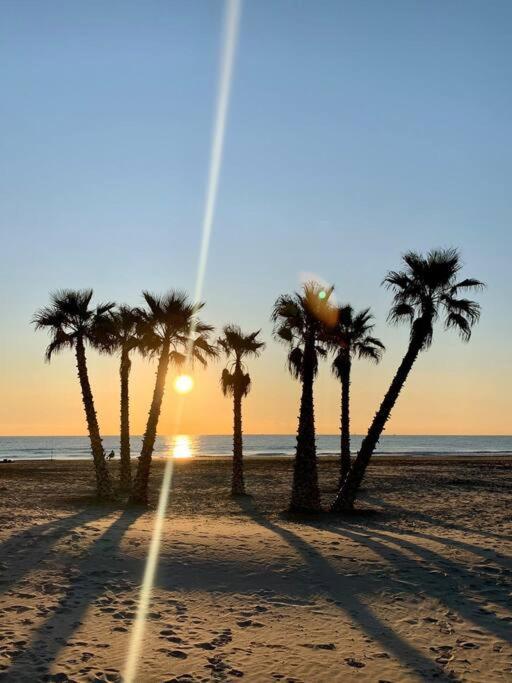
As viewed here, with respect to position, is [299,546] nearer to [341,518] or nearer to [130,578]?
[130,578]

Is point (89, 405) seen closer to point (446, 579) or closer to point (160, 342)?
point (160, 342)

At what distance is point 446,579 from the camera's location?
511 inches

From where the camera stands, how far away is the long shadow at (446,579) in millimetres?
10619

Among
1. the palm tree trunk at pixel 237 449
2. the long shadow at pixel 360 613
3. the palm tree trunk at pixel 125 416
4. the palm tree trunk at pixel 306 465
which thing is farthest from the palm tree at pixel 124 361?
the long shadow at pixel 360 613

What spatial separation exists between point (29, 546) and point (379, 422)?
13.3m

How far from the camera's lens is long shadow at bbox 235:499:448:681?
28.9 ft

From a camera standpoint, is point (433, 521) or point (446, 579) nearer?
point (446, 579)

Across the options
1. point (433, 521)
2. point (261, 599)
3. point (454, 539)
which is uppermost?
point (454, 539)

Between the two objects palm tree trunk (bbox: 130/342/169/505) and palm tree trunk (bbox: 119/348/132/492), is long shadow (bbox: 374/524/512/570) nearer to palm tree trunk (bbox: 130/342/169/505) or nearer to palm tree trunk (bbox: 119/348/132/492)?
palm tree trunk (bbox: 130/342/169/505)

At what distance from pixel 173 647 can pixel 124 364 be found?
22391 mm

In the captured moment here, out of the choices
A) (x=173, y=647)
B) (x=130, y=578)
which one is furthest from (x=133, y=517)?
(x=173, y=647)

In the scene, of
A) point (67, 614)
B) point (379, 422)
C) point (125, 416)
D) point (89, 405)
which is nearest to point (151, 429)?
point (89, 405)

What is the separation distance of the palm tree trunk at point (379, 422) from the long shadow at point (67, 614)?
9.48m

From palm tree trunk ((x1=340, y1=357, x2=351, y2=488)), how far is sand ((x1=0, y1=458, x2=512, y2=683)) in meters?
9.72
